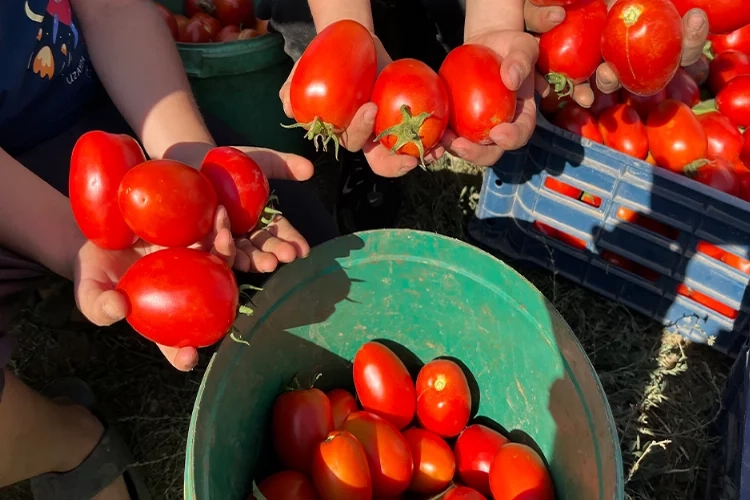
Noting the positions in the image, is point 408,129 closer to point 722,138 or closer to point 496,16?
point 496,16

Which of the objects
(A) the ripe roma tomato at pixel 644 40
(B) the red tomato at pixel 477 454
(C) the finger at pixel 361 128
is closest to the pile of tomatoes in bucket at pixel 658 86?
(A) the ripe roma tomato at pixel 644 40

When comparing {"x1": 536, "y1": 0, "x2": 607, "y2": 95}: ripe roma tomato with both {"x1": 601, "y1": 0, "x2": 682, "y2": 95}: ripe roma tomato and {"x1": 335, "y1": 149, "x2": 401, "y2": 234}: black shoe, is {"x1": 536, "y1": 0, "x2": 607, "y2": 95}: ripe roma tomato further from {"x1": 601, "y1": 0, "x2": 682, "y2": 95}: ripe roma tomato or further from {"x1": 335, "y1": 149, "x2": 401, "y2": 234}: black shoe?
{"x1": 335, "y1": 149, "x2": 401, "y2": 234}: black shoe

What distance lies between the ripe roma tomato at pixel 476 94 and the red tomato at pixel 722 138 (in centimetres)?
92

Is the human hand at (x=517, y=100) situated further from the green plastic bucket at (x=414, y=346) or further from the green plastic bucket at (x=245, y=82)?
the green plastic bucket at (x=245, y=82)

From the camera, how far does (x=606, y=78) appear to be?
1.62 metres

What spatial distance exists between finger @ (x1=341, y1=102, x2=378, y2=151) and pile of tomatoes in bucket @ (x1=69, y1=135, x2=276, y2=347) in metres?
0.22

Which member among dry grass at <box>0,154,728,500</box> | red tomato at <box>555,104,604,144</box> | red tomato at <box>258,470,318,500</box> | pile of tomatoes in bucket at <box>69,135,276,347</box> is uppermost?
pile of tomatoes in bucket at <box>69,135,276,347</box>

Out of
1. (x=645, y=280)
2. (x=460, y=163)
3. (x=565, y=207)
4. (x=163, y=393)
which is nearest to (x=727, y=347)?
(x=645, y=280)

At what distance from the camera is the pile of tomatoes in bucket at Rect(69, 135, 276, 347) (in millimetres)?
1144

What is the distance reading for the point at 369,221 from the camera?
2270mm

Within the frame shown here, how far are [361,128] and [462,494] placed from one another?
791 mm

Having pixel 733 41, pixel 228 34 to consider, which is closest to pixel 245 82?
pixel 228 34

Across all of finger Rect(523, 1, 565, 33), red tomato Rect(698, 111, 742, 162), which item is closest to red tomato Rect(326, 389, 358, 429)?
finger Rect(523, 1, 565, 33)

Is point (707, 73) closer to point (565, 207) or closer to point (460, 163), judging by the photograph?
point (565, 207)
